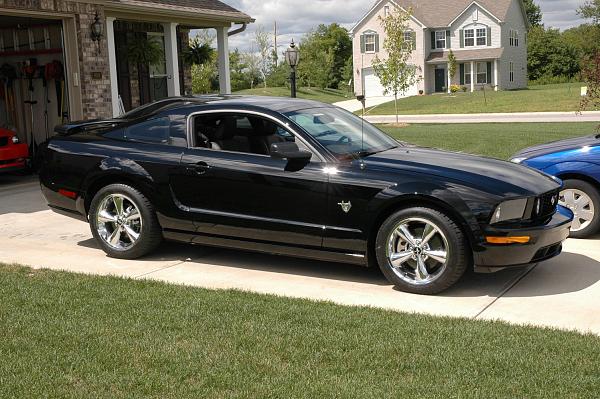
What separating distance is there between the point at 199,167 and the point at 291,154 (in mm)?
1005

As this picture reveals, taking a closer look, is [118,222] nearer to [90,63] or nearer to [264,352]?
[264,352]

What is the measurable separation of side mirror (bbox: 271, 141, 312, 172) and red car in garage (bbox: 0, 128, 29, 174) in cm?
752

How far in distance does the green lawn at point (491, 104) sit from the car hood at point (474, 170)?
3078cm

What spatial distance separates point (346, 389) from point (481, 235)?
2.22 meters

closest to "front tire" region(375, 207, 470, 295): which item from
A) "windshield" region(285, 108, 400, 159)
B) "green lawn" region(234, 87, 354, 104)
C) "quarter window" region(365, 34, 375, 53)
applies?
"windshield" region(285, 108, 400, 159)

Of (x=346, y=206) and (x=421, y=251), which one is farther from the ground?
(x=346, y=206)

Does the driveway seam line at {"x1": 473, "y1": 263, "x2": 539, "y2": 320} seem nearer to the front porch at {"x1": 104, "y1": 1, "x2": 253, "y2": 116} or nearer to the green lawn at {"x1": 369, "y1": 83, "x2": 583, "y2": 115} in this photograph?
the front porch at {"x1": 104, "y1": 1, "x2": 253, "y2": 116}

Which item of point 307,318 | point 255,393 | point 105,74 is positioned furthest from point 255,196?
point 105,74

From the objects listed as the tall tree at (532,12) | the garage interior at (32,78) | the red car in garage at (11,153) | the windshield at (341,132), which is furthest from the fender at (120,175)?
the tall tree at (532,12)

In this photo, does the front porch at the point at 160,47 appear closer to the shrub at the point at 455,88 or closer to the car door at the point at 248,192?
the car door at the point at 248,192

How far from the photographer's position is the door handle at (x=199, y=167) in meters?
6.75

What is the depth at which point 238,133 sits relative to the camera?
22.7ft

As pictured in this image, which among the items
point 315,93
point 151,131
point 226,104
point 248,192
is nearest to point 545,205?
point 248,192

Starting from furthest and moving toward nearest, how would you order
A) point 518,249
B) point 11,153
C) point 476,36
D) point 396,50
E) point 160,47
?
point 476,36 → point 396,50 → point 160,47 → point 11,153 → point 518,249
